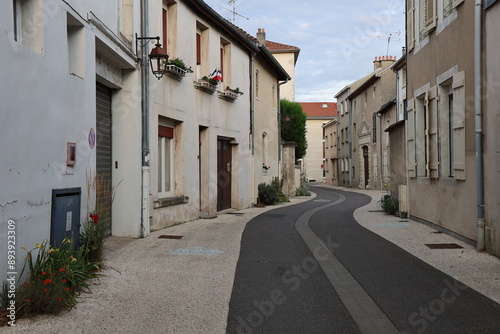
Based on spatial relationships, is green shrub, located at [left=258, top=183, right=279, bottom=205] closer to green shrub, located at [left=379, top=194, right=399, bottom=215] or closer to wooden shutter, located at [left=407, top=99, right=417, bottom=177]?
green shrub, located at [left=379, top=194, right=399, bottom=215]

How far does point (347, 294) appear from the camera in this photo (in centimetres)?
565

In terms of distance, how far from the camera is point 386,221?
13.3 m

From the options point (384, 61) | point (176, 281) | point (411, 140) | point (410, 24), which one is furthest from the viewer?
point (384, 61)

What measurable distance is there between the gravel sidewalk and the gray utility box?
0.67 metres

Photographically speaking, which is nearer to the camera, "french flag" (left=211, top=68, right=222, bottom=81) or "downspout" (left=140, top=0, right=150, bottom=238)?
"downspout" (left=140, top=0, right=150, bottom=238)

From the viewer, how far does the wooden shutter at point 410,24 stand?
42.2 feet

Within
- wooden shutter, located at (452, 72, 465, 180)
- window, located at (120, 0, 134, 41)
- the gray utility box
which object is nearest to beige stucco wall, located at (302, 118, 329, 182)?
wooden shutter, located at (452, 72, 465, 180)

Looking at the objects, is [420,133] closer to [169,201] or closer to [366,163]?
[169,201]

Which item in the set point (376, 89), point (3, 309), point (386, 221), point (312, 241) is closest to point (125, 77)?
point (312, 241)

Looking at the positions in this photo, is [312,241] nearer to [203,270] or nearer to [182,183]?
[203,270]

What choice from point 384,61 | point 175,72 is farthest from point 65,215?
point 384,61

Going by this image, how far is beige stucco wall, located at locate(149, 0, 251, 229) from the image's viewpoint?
11.2 m

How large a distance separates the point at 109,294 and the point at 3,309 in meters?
1.25

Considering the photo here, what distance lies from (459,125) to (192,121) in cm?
660
